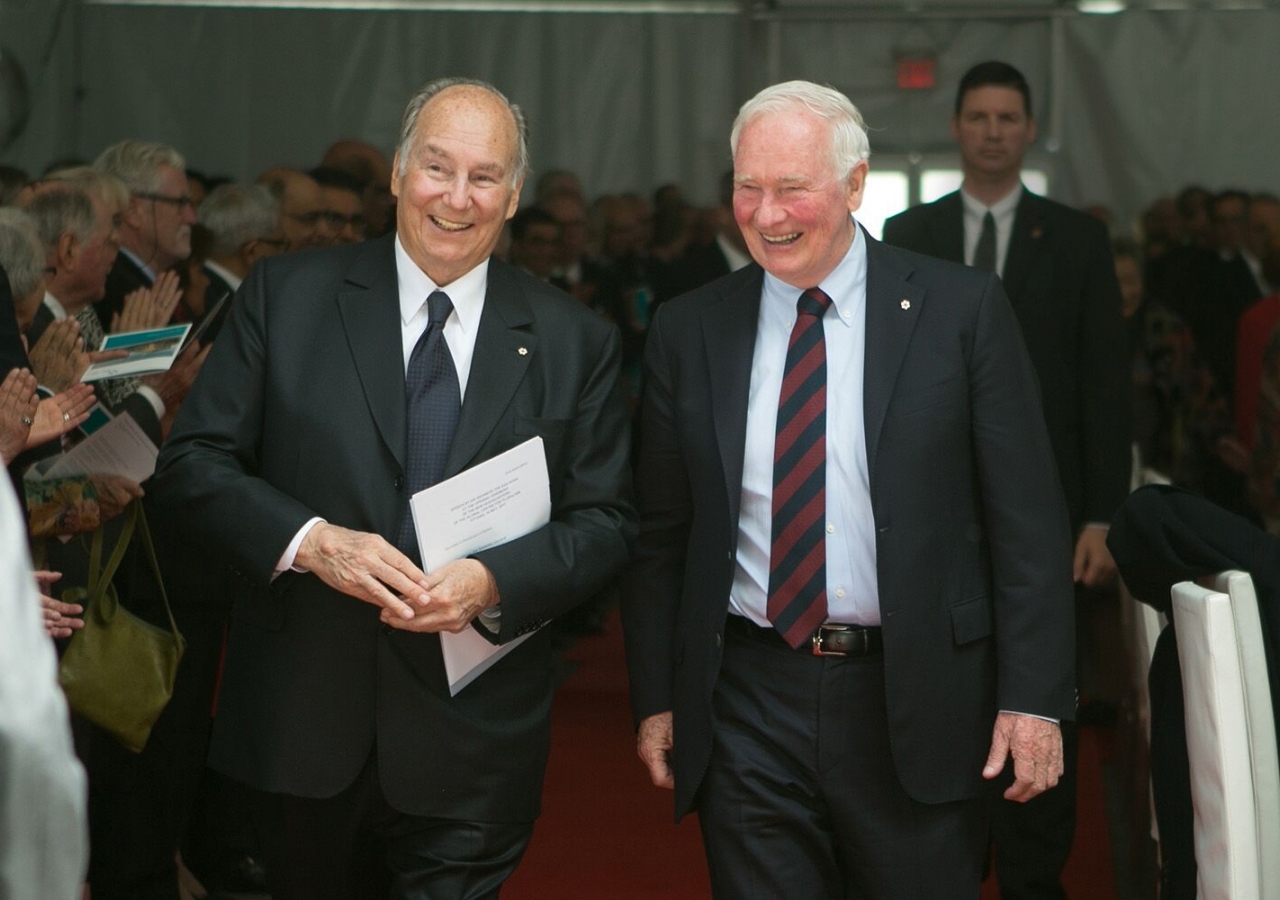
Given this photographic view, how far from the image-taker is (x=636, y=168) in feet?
33.5

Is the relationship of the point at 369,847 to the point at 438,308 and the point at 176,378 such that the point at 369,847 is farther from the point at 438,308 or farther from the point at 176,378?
the point at 176,378

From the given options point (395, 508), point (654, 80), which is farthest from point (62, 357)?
point (654, 80)

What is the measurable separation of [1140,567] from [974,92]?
1899mm

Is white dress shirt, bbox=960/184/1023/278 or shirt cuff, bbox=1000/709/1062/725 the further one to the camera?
white dress shirt, bbox=960/184/1023/278

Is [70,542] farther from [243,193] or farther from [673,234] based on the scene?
[673,234]

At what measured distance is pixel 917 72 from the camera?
984cm

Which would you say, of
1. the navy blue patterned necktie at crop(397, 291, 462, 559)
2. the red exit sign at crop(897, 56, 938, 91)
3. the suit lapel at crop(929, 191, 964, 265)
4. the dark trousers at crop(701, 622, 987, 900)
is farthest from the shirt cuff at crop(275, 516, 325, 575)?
the red exit sign at crop(897, 56, 938, 91)

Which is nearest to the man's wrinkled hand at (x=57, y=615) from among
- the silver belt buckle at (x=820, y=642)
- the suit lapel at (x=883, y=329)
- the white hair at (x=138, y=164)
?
the silver belt buckle at (x=820, y=642)

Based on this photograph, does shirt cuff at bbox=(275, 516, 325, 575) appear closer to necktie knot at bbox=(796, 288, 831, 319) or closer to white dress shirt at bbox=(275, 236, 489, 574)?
white dress shirt at bbox=(275, 236, 489, 574)

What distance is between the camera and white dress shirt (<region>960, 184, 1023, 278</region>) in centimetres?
434

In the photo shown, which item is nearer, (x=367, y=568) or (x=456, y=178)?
(x=367, y=568)

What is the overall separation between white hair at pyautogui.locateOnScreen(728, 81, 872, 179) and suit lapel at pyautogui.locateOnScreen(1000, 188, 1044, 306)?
5.00 feet

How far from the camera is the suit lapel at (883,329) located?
268 cm

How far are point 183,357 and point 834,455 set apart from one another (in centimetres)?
195
